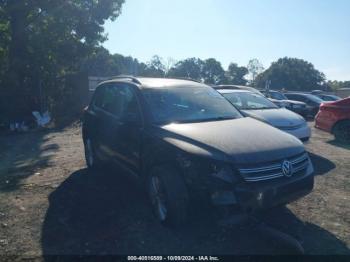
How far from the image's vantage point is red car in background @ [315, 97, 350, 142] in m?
10.8

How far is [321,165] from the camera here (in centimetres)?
759

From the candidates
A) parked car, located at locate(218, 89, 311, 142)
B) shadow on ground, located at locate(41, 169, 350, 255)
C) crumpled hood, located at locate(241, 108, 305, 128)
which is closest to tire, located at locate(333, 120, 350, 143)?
parked car, located at locate(218, 89, 311, 142)

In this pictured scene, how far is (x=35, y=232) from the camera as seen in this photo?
439 cm

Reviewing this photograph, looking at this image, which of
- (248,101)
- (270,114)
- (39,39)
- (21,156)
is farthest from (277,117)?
(39,39)

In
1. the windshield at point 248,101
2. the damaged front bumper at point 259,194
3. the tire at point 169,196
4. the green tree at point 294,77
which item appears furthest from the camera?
the green tree at point 294,77

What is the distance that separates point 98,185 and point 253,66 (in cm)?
8926

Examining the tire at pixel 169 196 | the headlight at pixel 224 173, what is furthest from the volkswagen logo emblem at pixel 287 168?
the tire at pixel 169 196

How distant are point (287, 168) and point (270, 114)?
15.0ft

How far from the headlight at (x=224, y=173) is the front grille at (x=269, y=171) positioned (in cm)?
11

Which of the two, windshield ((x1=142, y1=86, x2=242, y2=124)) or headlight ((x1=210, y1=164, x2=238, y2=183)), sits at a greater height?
windshield ((x1=142, y1=86, x2=242, y2=124))

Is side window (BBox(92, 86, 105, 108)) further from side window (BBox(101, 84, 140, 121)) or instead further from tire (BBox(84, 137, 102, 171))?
tire (BBox(84, 137, 102, 171))

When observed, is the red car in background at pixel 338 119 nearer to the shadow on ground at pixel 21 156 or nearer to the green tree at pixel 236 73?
the shadow on ground at pixel 21 156

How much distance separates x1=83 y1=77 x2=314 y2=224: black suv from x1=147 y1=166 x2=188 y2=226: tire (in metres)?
0.01

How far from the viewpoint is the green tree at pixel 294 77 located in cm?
7956
